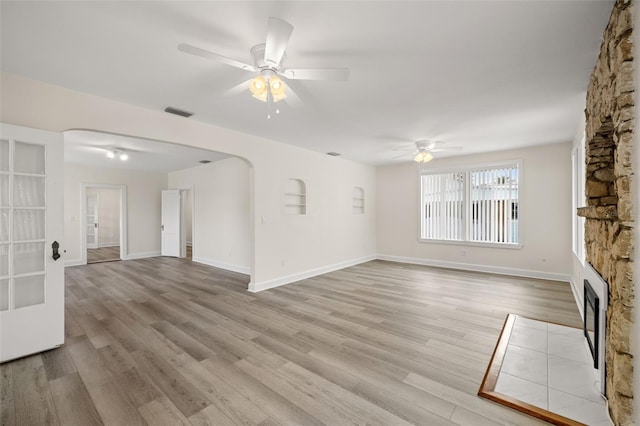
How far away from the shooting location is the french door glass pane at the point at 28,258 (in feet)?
7.98

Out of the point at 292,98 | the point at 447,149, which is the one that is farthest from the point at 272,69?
the point at 447,149

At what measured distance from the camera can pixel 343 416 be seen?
1.73 m

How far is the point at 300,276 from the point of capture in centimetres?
523

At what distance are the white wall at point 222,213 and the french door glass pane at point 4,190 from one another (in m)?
3.43

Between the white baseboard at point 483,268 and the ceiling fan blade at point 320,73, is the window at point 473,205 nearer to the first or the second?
the white baseboard at point 483,268

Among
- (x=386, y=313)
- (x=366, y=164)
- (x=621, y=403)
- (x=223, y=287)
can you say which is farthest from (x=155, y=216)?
(x=621, y=403)

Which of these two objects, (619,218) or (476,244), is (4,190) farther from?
(476,244)

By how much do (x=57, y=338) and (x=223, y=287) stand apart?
7.57ft

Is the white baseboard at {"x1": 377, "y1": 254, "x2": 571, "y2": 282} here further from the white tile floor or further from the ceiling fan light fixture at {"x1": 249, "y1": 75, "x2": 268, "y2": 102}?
the ceiling fan light fixture at {"x1": 249, "y1": 75, "x2": 268, "y2": 102}

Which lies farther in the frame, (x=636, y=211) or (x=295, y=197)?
(x=295, y=197)

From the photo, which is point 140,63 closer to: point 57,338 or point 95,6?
point 95,6

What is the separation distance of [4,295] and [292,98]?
10.7 feet

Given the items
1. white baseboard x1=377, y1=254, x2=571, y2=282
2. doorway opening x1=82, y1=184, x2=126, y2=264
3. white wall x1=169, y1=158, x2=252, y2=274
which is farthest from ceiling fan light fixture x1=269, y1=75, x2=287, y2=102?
doorway opening x1=82, y1=184, x2=126, y2=264

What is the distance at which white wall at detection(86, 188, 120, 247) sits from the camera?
32.3 ft
